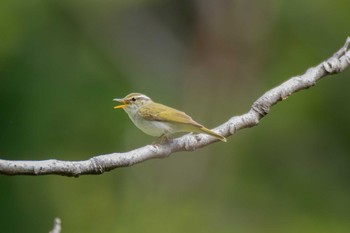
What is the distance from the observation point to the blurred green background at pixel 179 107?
14.7m

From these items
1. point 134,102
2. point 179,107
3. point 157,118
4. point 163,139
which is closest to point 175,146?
point 163,139

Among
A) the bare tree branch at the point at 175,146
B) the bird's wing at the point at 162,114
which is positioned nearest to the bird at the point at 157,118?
the bird's wing at the point at 162,114

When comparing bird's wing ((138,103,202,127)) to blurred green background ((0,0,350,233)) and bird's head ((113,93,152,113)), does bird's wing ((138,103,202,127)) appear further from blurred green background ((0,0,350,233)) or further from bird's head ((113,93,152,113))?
blurred green background ((0,0,350,233))

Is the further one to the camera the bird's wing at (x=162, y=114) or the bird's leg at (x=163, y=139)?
the bird's wing at (x=162, y=114)

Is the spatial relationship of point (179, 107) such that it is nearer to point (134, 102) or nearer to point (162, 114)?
point (134, 102)

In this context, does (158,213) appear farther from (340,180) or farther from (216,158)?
(340,180)

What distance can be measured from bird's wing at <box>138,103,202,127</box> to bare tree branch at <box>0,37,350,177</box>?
24 cm

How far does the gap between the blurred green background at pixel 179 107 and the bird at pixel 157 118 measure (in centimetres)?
773

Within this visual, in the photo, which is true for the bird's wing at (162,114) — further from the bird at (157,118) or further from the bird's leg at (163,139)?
the bird's leg at (163,139)

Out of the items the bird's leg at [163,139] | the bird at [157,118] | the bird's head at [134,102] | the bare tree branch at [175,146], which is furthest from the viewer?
the bird's head at [134,102]

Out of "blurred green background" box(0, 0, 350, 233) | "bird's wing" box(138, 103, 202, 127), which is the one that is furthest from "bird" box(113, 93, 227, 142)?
"blurred green background" box(0, 0, 350, 233)

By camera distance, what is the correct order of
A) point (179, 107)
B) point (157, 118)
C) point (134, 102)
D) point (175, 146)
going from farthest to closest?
point (179, 107) < point (134, 102) < point (157, 118) < point (175, 146)

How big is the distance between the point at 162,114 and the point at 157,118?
33 mm

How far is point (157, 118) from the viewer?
5766 mm
